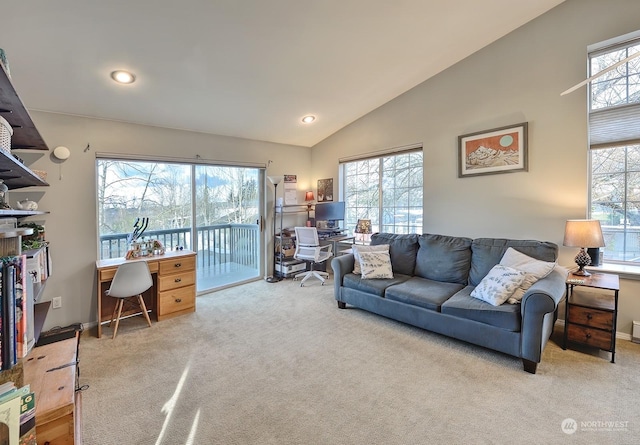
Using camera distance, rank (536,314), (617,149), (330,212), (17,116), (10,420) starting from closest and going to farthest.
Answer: (10,420)
(17,116)
(536,314)
(617,149)
(330,212)

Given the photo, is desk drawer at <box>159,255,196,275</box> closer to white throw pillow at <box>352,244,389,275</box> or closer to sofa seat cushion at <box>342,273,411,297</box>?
sofa seat cushion at <box>342,273,411,297</box>

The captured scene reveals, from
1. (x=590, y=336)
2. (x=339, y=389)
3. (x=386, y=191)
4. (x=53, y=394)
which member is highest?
(x=386, y=191)

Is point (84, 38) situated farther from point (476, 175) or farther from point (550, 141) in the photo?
point (550, 141)

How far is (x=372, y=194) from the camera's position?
189 inches

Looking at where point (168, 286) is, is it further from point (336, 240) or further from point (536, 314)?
point (536, 314)

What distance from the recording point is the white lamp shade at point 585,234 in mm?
2496

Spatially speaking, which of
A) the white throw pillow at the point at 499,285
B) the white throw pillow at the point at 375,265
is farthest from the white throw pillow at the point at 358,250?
the white throw pillow at the point at 499,285

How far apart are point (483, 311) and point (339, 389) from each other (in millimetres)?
1366

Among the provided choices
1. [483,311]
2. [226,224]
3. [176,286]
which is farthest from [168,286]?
[483,311]

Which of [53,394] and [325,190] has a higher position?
[325,190]

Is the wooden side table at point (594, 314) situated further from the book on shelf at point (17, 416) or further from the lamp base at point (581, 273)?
the book on shelf at point (17, 416)

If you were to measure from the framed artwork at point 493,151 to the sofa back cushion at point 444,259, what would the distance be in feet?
2.86

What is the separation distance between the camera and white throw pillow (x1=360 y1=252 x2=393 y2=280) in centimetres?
341

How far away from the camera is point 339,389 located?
6.79 ft
